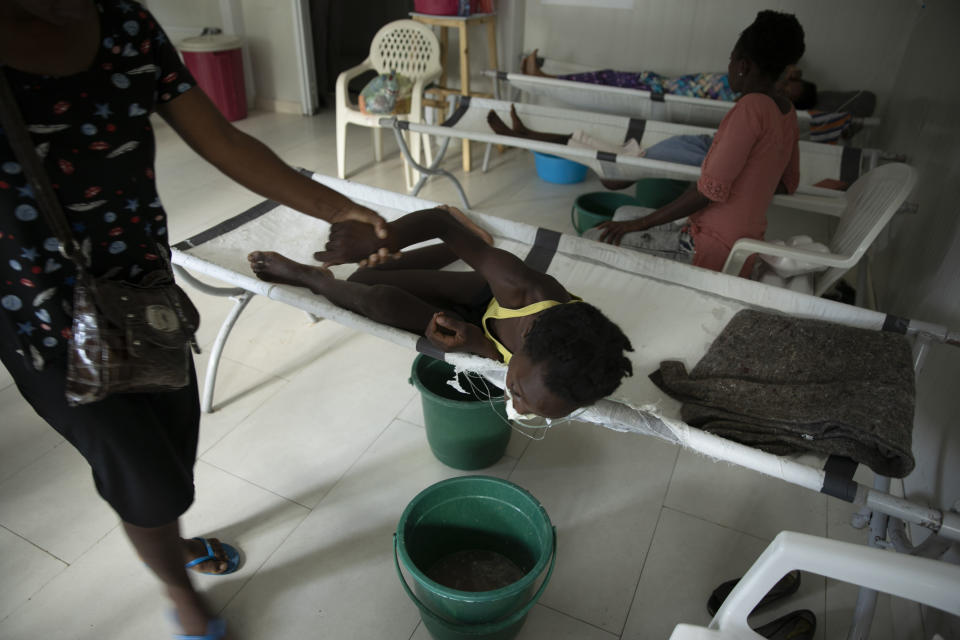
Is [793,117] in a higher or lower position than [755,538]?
higher

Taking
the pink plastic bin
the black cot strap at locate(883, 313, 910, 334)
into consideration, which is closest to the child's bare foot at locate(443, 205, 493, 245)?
the black cot strap at locate(883, 313, 910, 334)

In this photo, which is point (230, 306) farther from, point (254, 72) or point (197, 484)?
point (254, 72)

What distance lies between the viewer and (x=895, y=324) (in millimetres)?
1533

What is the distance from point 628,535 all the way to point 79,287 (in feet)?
4.73

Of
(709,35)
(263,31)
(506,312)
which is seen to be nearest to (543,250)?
(506,312)

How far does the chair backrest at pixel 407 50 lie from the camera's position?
12.5 ft

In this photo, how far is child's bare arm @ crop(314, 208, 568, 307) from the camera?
132cm

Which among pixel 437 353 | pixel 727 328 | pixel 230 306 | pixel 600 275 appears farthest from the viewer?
pixel 230 306

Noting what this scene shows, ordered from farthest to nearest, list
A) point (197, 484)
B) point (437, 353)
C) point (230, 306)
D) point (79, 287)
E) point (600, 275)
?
point (230, 306)
point (600, 275)
point (197, 484)
point (437, 353)
point (79, 287)

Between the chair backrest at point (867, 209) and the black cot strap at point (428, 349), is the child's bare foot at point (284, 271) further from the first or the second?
the chair backrest at point (867, 209)

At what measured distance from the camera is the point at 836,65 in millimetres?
3795

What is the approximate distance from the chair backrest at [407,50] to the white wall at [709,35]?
999 mm

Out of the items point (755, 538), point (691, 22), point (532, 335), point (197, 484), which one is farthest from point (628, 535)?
point (691, 22)

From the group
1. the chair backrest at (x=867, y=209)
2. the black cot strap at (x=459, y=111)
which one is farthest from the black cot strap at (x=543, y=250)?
the black cot strap at (x=459, y=111)
